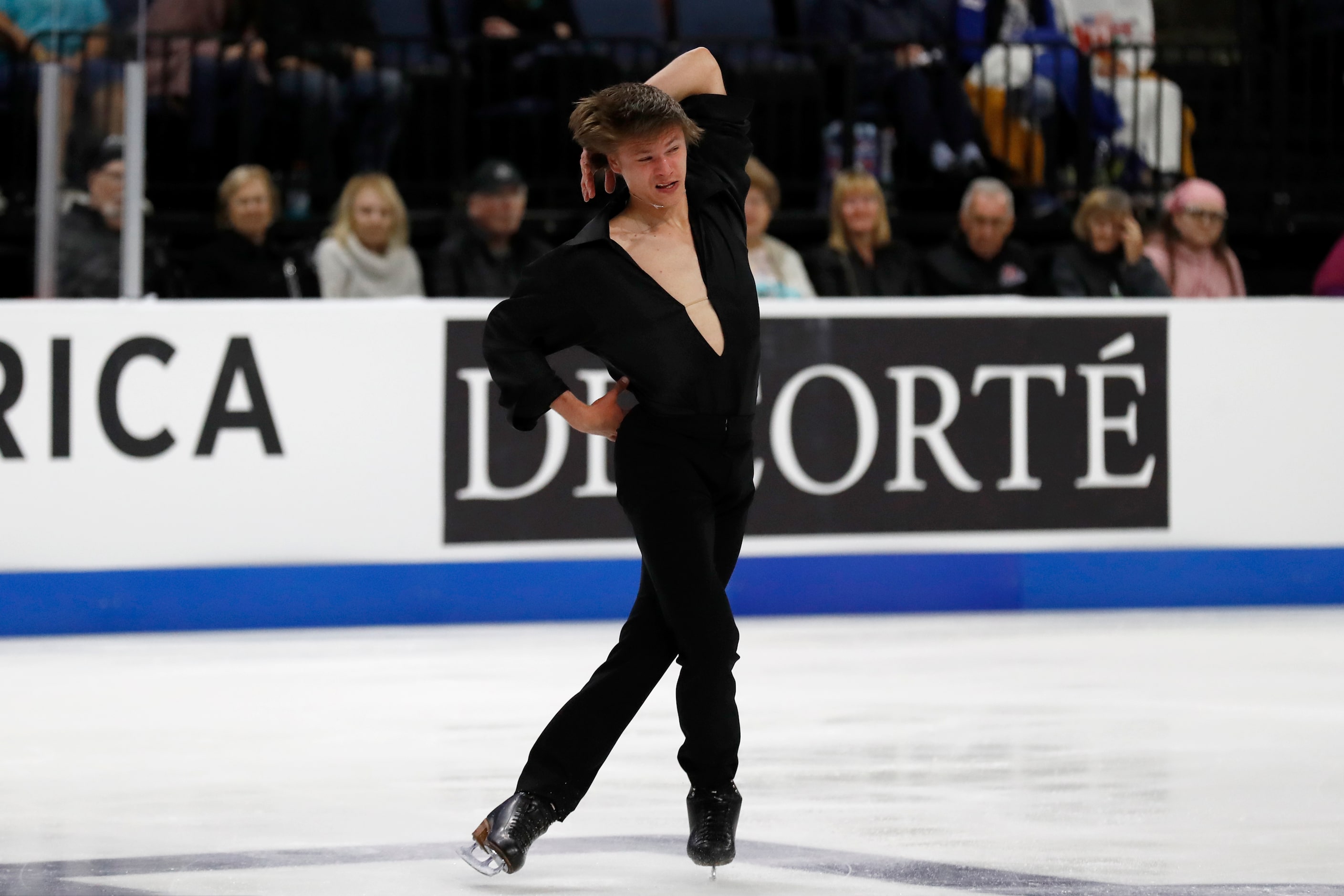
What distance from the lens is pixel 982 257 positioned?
8.16 meters

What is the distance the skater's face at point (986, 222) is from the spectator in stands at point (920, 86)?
1.41 metres

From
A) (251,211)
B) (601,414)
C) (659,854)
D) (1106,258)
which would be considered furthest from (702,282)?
(1106,258)

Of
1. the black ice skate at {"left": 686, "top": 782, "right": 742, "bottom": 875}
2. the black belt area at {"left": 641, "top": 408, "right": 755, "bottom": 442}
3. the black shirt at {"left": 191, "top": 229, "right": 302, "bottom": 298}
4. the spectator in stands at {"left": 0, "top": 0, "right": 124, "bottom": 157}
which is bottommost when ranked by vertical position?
the black ice skate at {"left": 686, "top": 782, "right": 742, "bottom": 875}

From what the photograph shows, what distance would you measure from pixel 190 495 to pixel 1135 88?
16.2 feet

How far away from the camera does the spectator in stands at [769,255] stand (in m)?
7.64

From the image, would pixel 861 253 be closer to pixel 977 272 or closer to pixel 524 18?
pixel 977 272

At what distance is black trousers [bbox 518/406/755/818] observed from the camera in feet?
11.2

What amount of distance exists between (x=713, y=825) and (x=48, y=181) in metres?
4.04

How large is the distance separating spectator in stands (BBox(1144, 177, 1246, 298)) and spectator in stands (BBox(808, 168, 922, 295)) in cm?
97

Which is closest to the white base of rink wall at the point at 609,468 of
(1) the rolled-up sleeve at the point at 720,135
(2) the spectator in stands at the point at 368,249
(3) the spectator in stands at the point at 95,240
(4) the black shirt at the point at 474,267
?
(3) the spectator in stands at the point at 95,240

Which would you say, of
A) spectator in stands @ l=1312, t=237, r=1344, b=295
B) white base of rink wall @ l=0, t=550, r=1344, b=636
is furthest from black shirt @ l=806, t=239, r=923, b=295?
spectator in stands @ l=1312, t=237, r=1344, b=295

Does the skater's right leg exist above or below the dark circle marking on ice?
above

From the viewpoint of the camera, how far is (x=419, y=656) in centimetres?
608

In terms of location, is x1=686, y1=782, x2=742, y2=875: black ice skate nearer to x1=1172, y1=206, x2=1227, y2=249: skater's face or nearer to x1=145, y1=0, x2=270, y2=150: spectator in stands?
x1=1172, y1=206, x2=1227, y2=249: skater's face
